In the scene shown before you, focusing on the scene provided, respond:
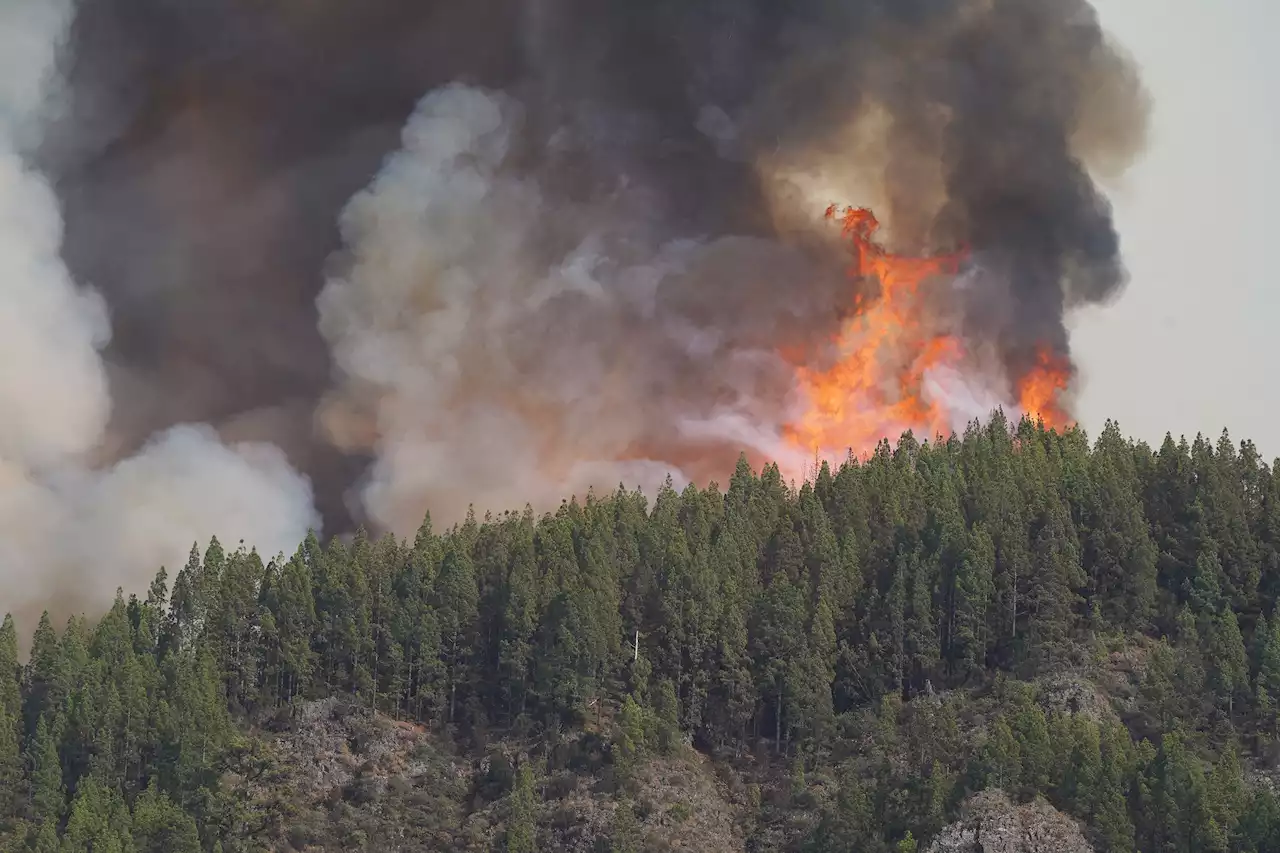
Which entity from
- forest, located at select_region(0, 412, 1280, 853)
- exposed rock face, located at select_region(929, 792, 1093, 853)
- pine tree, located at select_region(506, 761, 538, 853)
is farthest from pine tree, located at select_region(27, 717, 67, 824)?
exposed rock face, located at select_region(929, 792, 1093, 853)

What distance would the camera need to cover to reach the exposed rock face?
164625 millimetres

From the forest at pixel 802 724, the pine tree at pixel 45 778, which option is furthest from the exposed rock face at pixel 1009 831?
the pine tree at pixel 45 778

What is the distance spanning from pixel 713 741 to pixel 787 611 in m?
14.1

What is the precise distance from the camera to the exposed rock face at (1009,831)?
165 meters

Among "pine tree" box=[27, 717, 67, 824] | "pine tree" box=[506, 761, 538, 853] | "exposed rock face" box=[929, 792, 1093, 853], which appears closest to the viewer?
"exposed rock face" box=[929, 792, 1093, 853]

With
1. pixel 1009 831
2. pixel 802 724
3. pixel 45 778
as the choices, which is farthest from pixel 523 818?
pixel 45 778

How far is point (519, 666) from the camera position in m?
197

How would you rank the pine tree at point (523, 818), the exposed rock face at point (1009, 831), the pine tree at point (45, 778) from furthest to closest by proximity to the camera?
the pine tree at point (45, 778), the pine tree at point (523, 818), the exposed rock face at point (1009, 831)

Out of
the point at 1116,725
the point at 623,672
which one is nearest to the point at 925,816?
the point at 1116,725

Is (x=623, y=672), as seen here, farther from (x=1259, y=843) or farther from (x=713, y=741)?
(x=1259, y=843)

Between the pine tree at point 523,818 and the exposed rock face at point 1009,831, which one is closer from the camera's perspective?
the exposed rock face at point 1009,831

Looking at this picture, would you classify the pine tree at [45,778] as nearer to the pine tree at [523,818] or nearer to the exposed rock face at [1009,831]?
the pine tree at [523,818]

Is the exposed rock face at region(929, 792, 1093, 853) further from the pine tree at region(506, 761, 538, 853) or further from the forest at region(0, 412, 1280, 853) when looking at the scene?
the pine tree at region(506, 761, 538, 853)

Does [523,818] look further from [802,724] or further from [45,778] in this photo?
[45,778]
